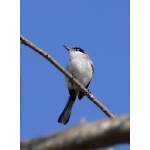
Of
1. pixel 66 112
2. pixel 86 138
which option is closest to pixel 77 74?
pixel 66 112

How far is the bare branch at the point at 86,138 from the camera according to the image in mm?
211

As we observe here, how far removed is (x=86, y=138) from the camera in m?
0.21

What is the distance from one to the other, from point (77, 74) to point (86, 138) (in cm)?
250

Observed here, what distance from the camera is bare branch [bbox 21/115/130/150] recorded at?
0.69ft

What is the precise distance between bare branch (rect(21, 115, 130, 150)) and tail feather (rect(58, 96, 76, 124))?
2281 mm

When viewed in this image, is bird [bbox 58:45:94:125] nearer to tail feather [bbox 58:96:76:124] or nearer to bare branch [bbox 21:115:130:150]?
tail feather [bbox 58:96:76:124]

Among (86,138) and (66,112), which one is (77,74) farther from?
(86,138)

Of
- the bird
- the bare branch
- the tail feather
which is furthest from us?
the bird

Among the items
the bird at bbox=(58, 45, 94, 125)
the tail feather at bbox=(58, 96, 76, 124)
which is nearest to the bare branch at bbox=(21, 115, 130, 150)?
the tail feather at bbox=(58, 96, 76, 124)

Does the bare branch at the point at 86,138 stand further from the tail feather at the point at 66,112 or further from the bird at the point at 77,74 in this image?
the bird at the point at 77,74
